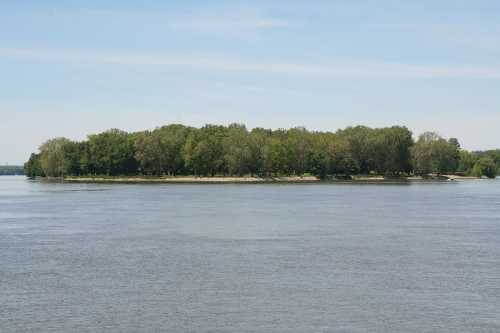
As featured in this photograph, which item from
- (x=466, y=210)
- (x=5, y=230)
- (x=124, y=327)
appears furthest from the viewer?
(x=466, y=210)

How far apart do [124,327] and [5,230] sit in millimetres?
39788

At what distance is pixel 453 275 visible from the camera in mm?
37500

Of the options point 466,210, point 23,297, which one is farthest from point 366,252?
point 466,210

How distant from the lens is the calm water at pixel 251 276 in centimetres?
2802

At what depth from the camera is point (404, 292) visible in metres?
33.2

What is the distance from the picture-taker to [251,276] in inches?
1475

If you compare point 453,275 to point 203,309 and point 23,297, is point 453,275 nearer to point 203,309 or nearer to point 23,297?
point 203,309

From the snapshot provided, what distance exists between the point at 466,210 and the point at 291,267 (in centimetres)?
5243

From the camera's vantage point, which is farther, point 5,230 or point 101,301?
point 5,230

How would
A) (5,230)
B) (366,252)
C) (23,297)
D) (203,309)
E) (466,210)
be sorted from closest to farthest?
(203,309), (23,297), (366,252), (5,230), (466,210)

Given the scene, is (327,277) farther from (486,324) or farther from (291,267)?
(486,324)

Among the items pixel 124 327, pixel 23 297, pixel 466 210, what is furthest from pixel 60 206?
pixel 124 327

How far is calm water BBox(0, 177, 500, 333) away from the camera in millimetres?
28016

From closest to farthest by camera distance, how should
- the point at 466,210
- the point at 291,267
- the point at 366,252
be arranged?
the point at 291,267
the point at 366,252
the point at 466,210
